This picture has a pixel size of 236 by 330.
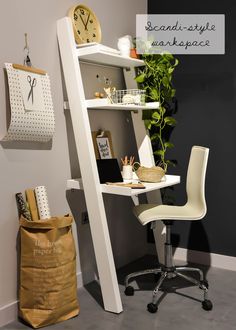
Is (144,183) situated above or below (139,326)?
above

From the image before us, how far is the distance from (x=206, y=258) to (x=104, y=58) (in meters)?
1.85

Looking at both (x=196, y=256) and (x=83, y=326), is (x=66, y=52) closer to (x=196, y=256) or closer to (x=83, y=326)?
(x=83, y=326)

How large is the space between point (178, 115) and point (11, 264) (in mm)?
1889

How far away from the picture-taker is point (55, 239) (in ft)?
7.89

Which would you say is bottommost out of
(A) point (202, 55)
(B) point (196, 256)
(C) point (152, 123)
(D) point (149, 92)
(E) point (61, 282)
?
(B) point (196, 256)

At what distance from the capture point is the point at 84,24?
2.87 m

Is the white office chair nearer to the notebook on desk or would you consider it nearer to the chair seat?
the chair seat

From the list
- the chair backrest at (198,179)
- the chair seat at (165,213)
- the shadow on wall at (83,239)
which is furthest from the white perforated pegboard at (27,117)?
the chair backrest at (198,179)

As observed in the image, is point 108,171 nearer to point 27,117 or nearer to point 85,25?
point 27,117

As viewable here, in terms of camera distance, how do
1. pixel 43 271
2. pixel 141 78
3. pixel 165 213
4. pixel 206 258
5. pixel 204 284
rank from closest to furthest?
pixel 43 271, pixel 165 213, pixel 204 284, pixel 141 78, pixel 206 258

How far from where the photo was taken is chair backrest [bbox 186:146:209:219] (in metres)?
2.81

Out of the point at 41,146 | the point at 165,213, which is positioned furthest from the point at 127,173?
the point at 41,146

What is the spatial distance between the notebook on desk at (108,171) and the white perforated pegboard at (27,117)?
1.35 feet

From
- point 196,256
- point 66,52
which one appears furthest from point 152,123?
point 196,256
